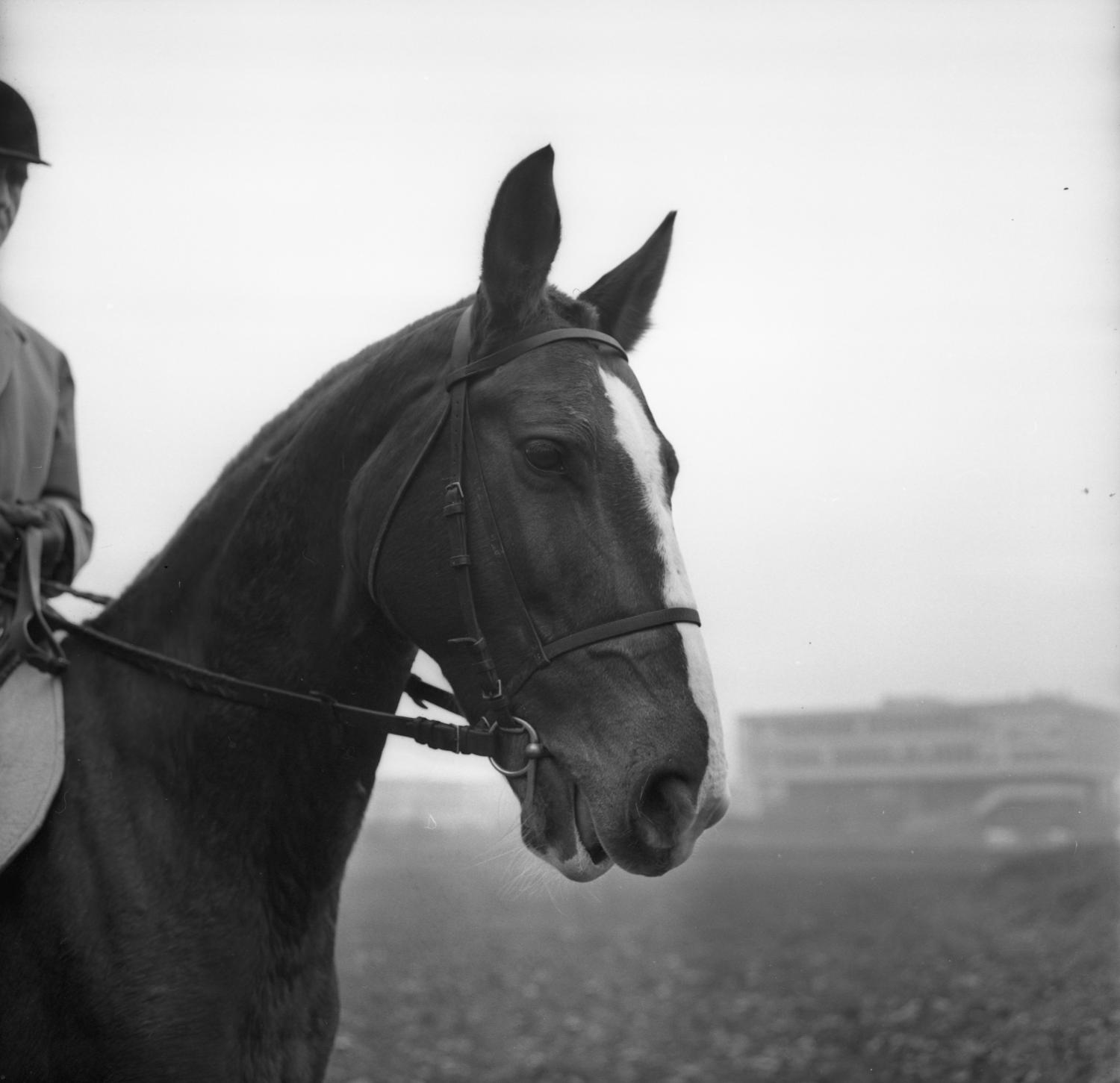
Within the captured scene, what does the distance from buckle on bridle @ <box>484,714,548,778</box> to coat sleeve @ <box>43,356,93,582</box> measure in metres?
1.81

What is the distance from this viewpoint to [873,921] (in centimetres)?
1600

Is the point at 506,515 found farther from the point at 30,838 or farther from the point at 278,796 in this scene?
the point at 30,838

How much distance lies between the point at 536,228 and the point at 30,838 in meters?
2.07

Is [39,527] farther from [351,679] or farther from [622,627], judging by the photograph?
[622,627]

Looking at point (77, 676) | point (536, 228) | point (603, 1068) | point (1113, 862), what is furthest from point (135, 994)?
point (1113, 862)

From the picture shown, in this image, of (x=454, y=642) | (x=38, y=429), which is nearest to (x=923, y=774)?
(x=38, y=429)

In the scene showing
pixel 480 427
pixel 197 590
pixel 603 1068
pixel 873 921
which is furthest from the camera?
pixel 873 921

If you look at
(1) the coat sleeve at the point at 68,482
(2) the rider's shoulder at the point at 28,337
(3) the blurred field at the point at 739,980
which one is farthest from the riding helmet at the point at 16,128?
(3) the blurred field at the point at 739,980

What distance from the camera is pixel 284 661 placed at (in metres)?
3.15

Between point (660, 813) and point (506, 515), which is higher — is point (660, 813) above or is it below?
below

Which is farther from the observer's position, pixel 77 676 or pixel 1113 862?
pixel 1113 862

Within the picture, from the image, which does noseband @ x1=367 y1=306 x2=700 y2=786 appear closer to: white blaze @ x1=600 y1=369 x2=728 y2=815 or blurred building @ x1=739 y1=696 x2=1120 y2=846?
white blaze @ x1=600 y1=369 x2=728 y2=815

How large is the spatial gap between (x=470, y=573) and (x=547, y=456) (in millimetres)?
353

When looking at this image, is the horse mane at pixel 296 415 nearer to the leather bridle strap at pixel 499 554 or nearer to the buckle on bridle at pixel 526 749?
the leather bridle strap at pixel 499 554
